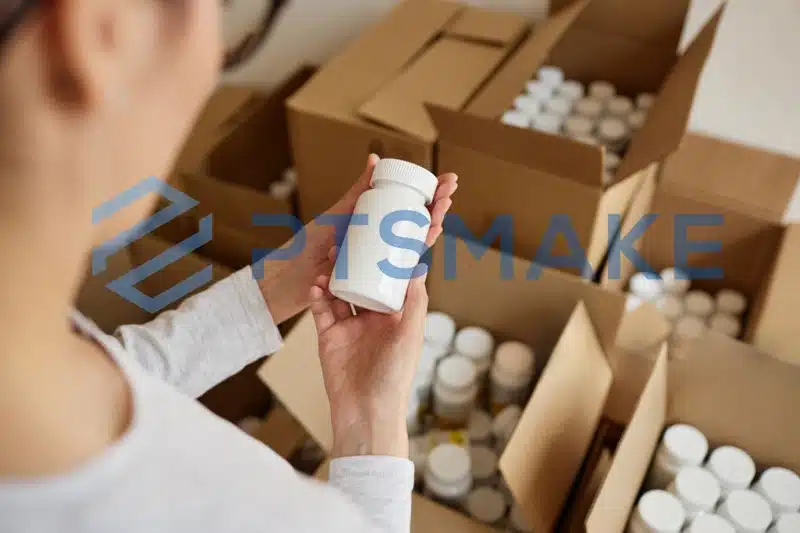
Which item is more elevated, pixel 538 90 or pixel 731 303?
pixel 538 90

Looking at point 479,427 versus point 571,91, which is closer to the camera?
point 479,427

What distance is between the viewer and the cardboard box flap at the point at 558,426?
2.45 feet

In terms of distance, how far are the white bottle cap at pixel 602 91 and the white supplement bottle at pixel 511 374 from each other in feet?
1.48

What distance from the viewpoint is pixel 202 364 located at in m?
0.62

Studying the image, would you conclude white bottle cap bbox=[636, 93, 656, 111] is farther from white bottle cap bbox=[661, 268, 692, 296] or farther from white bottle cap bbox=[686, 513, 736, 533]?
white bottle cap bbox=[686, 513, 736, 533]

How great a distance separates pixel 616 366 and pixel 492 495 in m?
0.23

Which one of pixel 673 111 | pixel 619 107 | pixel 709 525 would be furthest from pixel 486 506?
pixel 619 107

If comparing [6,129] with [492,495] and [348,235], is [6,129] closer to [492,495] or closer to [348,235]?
[348,235]

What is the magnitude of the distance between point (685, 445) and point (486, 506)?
26 cm

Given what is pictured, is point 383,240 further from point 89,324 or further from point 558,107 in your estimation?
point 558,107

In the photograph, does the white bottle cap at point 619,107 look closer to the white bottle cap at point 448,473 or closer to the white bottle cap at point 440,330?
the white bottle cap at point 440,330

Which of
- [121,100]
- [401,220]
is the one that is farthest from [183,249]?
[121,100]

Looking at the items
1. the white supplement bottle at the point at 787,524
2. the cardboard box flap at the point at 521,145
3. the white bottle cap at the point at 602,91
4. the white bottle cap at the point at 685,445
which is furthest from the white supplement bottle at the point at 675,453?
the white bottle cap at the point at 602,91

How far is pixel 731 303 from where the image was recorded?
111 cm
